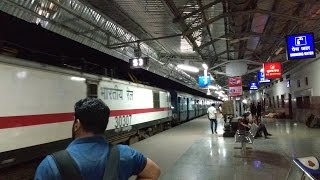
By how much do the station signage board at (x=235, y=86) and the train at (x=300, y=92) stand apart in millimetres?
4435

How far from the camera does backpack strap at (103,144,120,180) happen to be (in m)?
2.32

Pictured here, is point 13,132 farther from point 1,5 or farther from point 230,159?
point 230,159

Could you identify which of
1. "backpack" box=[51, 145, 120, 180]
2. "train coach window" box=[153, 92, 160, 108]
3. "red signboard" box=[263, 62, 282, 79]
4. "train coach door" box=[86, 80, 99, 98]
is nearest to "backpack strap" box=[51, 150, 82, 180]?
"backpack" box=[51, 145, 120, 180]

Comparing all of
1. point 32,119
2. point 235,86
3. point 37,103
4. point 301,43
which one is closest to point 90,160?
point 32,119

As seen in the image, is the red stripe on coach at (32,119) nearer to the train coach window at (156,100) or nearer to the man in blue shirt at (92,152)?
the man in blue shirt at (92,152)

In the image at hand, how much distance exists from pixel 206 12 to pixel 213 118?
9.85 metres

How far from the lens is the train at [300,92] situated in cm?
2367

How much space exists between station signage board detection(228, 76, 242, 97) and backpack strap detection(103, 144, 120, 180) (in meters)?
23.6

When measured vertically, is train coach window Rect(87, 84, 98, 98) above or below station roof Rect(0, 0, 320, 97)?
below

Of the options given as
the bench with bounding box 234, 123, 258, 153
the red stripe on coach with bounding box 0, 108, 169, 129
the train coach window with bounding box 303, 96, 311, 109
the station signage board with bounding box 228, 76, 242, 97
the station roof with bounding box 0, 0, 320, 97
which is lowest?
the bench with bounding box 234, 123, 258, 153

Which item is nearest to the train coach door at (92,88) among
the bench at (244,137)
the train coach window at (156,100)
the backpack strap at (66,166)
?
the bench at (244,137)

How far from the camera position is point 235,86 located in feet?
85.4

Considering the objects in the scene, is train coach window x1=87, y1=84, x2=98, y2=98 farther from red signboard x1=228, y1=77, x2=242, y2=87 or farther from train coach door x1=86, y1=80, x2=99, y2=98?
red signboard x1=228, y1=77, x2=242, y2=87

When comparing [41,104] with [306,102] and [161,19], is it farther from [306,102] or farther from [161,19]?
[306,102]
